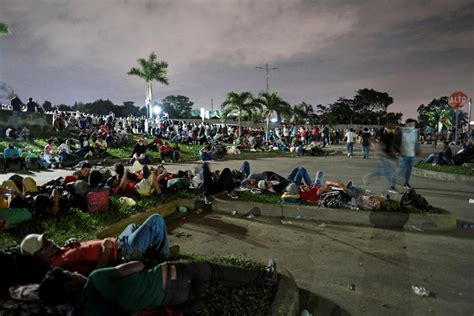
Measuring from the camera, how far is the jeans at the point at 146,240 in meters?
4.11

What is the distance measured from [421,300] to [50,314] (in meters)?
3.58

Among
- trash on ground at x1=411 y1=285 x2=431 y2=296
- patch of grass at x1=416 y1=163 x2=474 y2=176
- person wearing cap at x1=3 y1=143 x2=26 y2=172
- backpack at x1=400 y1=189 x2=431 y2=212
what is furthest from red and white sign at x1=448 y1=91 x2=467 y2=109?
person wearing cap at x1=3 y1=143 x2=26 y2=172

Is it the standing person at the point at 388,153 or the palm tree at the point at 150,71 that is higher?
the palm tree at the point at 150,71

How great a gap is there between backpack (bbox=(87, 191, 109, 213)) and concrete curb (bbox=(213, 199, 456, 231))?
230cm

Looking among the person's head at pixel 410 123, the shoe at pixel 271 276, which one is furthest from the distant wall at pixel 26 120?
the shoe at pixel 271 276

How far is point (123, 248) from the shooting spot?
4168 mm

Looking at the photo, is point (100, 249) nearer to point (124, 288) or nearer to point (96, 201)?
point (124, 288)

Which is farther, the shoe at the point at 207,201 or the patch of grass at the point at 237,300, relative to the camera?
the shoe at the point at 207,201

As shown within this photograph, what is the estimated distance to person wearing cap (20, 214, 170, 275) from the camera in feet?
11.7

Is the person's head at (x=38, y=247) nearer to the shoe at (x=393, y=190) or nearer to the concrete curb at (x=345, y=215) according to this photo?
the concrete curb at (x=345, y=215)

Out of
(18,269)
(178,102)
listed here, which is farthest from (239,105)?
(178,102)

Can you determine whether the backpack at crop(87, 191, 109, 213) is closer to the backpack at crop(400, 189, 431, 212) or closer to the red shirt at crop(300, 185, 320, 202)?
the red shirt at crop(300, 185, 320, 202)

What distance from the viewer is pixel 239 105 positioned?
31.5 meters

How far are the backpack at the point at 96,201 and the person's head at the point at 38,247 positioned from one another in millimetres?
3220
